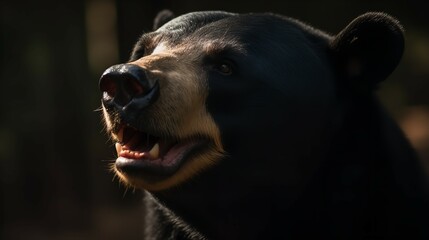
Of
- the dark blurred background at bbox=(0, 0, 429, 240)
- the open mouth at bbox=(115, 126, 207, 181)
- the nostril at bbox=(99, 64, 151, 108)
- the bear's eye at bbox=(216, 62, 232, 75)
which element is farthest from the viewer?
the dark blurred background at bbox=(0, 0, 429, 240)

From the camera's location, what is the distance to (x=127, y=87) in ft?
11.6

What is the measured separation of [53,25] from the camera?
1052 cm

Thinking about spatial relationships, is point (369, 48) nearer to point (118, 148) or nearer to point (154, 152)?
point (154, 152)

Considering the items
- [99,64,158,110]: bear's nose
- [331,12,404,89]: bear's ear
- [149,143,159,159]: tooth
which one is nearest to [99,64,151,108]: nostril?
[99,64,158,110]: bear's nose

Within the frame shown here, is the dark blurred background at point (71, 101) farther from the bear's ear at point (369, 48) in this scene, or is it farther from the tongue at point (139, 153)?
the tongue at point (139, 153)

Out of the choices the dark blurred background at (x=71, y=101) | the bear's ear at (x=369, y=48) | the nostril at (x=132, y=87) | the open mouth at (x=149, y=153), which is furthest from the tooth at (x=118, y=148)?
the dark blurred background at (x=71, y=101)

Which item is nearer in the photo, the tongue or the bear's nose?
the bear's nose

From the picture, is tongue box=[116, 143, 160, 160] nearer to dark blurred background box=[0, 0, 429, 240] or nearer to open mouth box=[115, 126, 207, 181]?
open mouth box=[115, 126, 207, 181]

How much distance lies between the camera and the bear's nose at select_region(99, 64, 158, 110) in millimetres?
3486

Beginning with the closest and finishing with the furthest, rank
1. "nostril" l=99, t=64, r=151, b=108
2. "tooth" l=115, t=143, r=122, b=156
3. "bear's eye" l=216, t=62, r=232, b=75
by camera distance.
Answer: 1. "nostril" l=99, t=64, r=151, b=108
2. "tooth" l=115, t=143, r=122, b=156
3. "bear's eye" l=216, t=62, r=232, b=75

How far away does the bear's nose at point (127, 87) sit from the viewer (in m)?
3.49

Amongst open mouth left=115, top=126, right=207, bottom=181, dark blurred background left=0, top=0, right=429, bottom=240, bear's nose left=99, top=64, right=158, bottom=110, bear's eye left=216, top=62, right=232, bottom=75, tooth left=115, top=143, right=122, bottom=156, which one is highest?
bear's nose left=99, top=64, right=158, bottom=110

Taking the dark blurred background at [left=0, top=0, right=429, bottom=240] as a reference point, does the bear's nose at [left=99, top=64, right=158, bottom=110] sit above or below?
above

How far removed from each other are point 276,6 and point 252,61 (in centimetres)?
688
